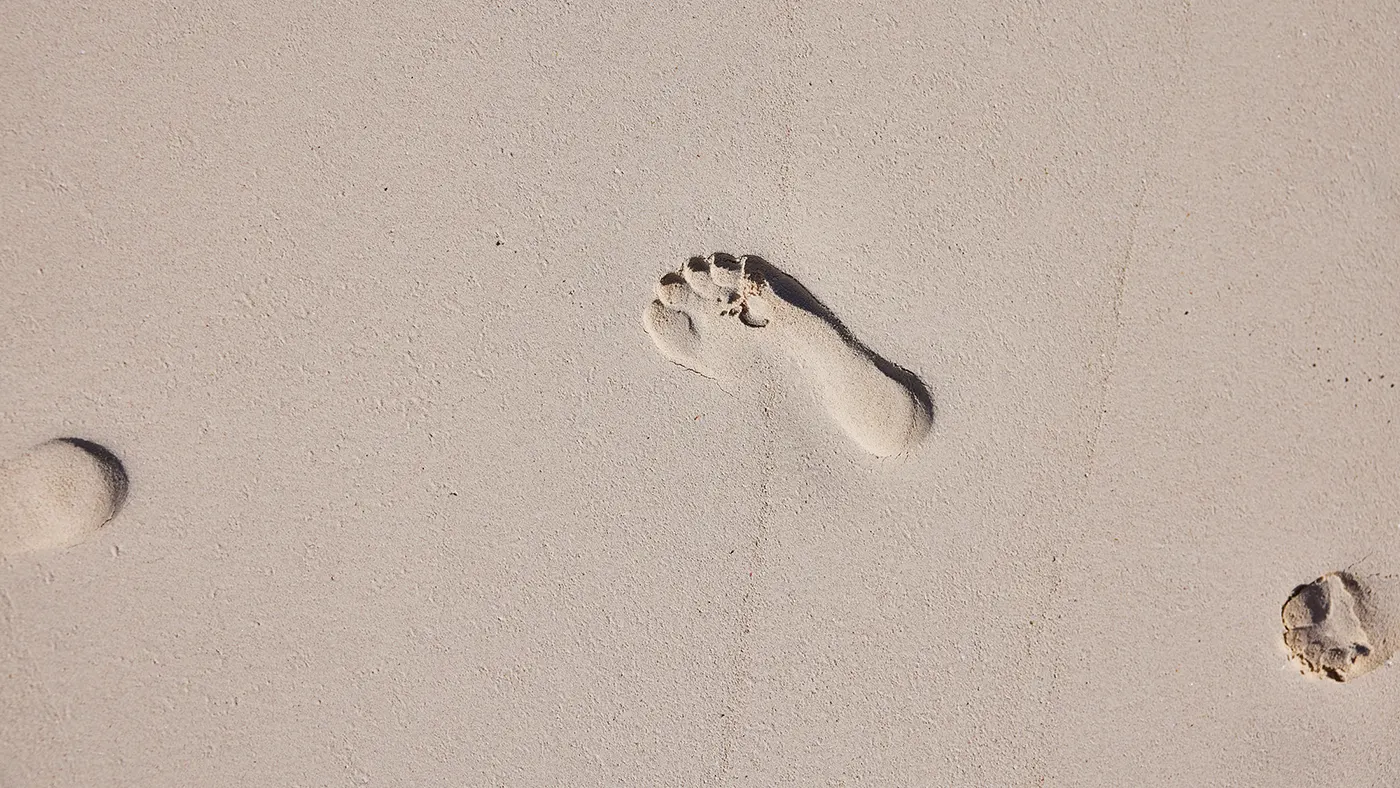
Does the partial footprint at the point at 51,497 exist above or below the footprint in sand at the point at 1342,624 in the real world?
above

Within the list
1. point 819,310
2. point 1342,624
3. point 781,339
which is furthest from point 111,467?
point 1342,624

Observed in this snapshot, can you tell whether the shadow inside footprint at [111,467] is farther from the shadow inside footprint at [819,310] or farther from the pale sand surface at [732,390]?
the shadow inside footprint at [819,310]

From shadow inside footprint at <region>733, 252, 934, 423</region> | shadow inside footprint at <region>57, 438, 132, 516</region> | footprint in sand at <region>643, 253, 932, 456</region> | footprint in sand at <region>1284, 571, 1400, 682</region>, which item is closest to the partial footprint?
shadow inside footprint at <region>57, 438, 132, 516</region>

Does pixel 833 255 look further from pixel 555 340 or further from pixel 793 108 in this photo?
pixel 555 340

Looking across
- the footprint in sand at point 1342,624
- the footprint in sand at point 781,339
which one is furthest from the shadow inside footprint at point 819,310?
the footprint in sand at point 1342,624

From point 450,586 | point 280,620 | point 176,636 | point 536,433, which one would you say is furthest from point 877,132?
point 176,636

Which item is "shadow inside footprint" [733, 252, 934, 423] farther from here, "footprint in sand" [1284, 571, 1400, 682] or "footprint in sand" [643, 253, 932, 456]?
"footprint in sand" [1284, 571, 1400, 682]
